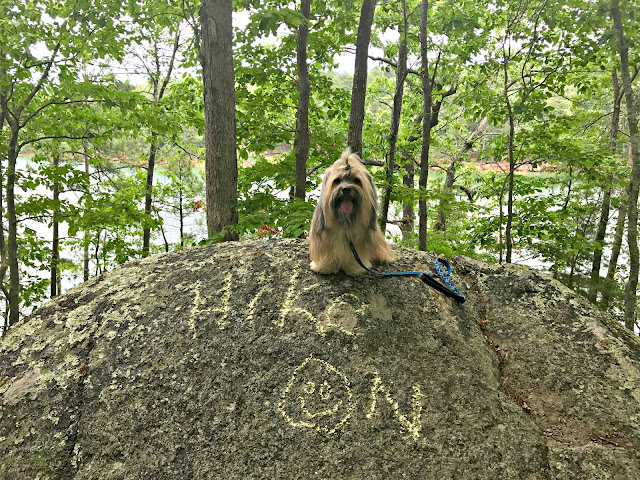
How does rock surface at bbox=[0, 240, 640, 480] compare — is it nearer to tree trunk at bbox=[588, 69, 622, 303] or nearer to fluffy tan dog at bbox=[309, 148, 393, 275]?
fluffy tan dog at bbox=[309, 148, 393, 275]

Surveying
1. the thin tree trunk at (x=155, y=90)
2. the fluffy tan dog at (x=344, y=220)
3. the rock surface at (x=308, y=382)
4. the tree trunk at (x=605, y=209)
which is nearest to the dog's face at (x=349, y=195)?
the fluffy tan dog at (x=344, y=220)

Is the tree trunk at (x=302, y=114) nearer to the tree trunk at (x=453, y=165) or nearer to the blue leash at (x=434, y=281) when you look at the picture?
the blue leash at (x=434, y=281)

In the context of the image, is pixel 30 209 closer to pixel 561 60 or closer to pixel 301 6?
pixel 301 6

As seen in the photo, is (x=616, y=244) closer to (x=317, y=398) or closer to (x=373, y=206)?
(x=373, y=206)

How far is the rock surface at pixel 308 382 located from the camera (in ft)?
7.27

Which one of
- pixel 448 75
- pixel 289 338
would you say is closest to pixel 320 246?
pixel 289 338

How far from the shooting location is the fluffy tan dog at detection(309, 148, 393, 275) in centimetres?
309

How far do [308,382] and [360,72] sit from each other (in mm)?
5478

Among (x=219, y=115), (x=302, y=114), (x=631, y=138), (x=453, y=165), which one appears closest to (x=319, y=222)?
(x=219, y=115)

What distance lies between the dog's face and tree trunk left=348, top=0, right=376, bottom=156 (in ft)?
10.7

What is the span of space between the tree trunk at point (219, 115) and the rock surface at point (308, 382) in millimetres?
1884

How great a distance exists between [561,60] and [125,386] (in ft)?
25.9

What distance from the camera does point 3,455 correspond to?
2.22 m

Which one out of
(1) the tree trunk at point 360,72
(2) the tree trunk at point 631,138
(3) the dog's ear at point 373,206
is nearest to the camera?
(3) the dog's ear at point 373,206
